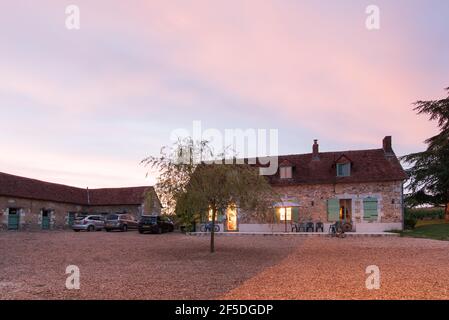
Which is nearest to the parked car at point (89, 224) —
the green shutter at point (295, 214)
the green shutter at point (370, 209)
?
the green shutter at point (295, 214)

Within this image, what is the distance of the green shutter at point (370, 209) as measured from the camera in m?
24.0

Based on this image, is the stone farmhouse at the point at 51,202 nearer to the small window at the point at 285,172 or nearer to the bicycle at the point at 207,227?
the bicycle at the point at 207,227

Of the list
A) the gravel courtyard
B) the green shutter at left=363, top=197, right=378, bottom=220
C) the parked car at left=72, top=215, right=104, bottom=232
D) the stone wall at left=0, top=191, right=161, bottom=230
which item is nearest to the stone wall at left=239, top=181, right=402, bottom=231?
the green shutter at left=363, top=197, right=378, bottom=220

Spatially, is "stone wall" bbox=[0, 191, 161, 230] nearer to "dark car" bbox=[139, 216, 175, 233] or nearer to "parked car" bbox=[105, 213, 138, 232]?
"dark car" bbox=[139, 216, 175, 233]

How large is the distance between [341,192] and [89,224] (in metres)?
18.0

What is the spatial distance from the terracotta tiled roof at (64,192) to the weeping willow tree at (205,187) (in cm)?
1495

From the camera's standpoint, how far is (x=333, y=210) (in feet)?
81.7

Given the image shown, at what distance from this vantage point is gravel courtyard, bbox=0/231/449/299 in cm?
688
